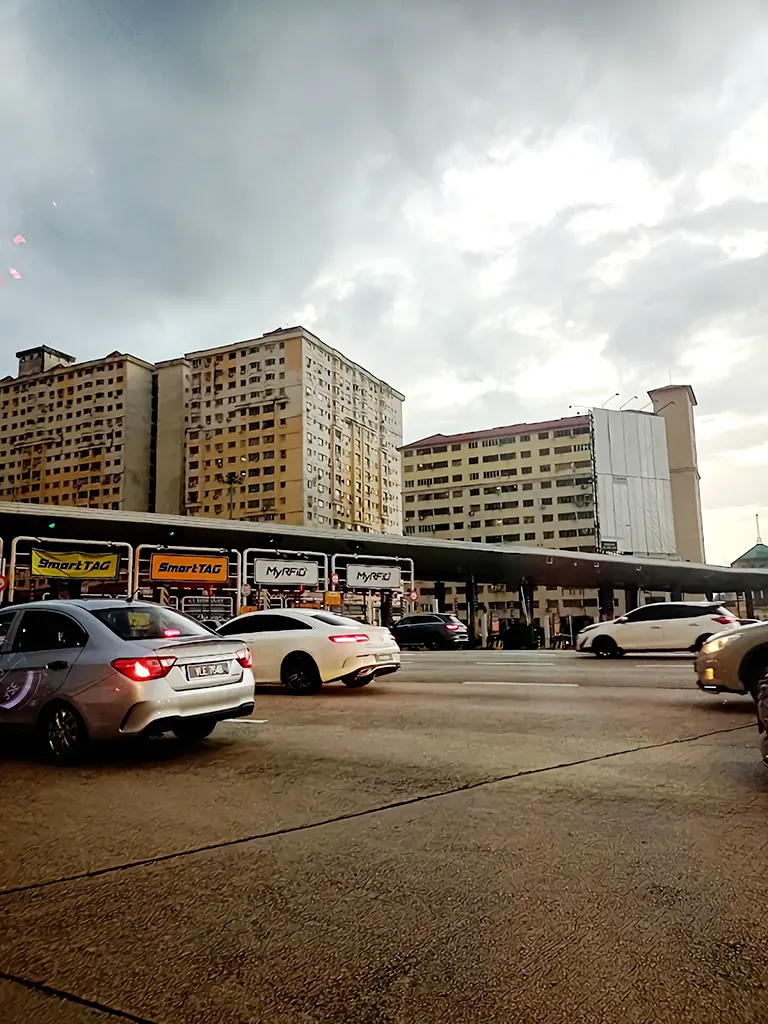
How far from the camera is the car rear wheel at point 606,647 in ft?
69.6

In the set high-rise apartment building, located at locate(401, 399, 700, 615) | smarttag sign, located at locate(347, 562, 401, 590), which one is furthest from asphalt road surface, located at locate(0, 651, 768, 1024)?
high-rise apartment building, located at locate(401, 399, 700, 615)

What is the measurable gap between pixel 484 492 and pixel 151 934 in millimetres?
118096

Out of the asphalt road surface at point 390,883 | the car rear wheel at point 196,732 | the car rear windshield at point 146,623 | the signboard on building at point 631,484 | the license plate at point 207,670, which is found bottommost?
the asphalt road surface at point 390,883

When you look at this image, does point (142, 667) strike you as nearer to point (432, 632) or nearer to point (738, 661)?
point (738, 661)

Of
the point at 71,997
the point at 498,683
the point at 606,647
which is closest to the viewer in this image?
the point at 71,997

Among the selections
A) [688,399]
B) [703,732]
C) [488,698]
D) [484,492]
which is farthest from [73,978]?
[688,399]

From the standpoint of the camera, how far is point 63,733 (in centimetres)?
675

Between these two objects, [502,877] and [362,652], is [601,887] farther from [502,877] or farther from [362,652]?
[362,652]

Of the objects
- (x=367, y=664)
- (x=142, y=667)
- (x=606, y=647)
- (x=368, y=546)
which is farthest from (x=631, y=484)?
(x=142, y=667)

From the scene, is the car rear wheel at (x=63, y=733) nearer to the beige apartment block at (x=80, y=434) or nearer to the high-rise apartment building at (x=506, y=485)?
the high-rise apartment building at (x=506, y=485)

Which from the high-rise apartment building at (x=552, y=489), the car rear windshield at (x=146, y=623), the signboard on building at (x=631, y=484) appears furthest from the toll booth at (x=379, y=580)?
the signboard on building at (x=631, y=484)

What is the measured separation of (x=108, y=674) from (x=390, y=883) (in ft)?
12.3

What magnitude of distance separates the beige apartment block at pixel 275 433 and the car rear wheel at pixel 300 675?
8900 cm

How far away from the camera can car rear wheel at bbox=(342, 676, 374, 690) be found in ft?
40.9
